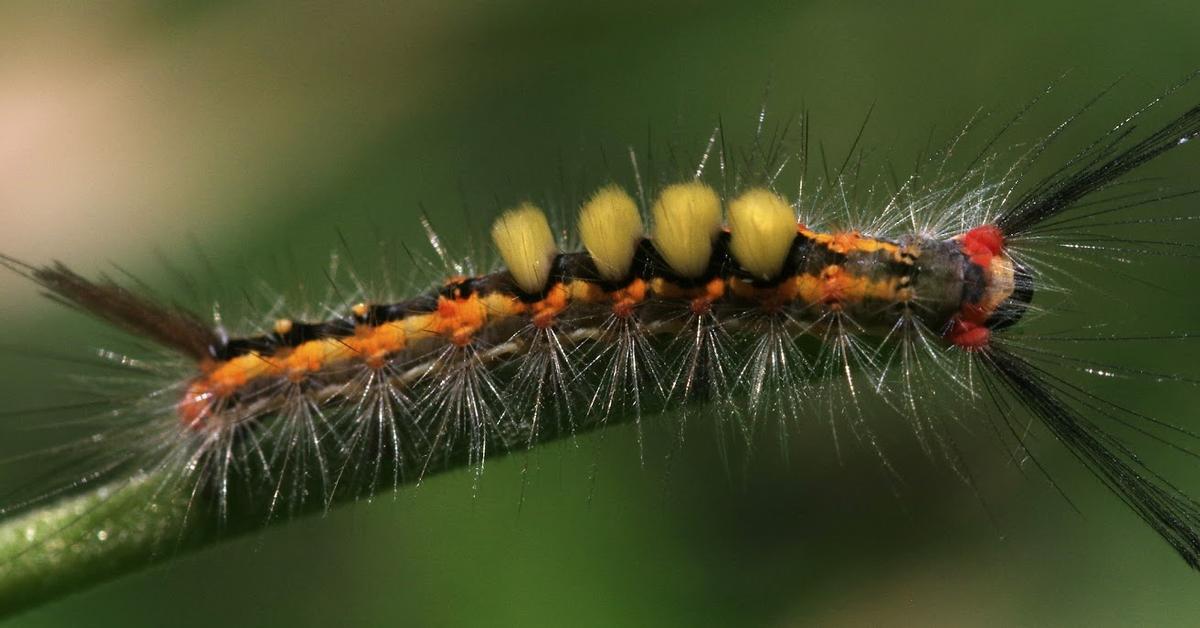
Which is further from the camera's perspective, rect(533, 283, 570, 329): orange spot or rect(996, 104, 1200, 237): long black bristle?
rect(533, 283, 570, 329): orange spot

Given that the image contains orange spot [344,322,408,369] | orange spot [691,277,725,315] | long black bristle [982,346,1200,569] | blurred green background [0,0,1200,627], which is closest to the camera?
long black bristle [982,346,1200,569]

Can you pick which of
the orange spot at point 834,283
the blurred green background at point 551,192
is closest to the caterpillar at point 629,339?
the orange spot at point 834,283

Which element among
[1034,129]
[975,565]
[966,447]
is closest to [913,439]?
[966,447]

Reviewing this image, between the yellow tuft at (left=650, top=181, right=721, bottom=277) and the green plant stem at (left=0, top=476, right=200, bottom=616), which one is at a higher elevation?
the yellow tuft at (left=650, top=181, right=721, bottom=277)

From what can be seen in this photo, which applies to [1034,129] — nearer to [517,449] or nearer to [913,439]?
[913,439]

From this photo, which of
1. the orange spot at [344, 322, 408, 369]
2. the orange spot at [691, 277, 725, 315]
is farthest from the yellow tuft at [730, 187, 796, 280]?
the orange spot at [344, 322, 408, 369]

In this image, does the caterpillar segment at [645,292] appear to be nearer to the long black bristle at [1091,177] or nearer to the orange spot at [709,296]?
the orange spot at [709,296]

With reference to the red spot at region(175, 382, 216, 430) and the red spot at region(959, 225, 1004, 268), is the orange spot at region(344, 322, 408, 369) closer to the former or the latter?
the red spot at region(175, 382, 216, 430)
